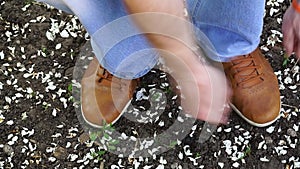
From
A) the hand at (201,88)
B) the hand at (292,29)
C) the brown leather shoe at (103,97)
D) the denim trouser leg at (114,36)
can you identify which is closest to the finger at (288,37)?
the hand at (292,29)

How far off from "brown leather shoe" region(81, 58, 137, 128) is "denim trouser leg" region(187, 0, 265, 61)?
305mm

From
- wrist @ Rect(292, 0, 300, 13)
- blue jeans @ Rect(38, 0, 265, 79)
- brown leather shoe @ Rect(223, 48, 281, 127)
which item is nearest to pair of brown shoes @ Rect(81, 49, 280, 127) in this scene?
brown leather shoe @ Rect(223, 48, 281, 127)

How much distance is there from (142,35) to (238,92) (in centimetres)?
40

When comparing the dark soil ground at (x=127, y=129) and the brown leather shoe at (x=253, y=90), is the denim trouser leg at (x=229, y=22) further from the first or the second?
the dark soil ground at (x=127, y=129)

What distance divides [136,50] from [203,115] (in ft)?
0.91

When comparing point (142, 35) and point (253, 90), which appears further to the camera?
point (253, 90)

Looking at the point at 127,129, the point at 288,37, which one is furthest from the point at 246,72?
the point at 127,129

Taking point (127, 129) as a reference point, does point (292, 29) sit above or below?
above

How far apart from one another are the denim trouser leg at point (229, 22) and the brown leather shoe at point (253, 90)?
6.0 inches

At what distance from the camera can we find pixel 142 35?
1.24 meters

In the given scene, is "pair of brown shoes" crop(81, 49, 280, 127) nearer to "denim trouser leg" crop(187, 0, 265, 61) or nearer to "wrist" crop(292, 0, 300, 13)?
"denim trouser leg" crop(187, 0, 265, 61)

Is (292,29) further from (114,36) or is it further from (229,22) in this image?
(114,36)

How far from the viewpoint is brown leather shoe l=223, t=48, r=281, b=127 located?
1508 mm

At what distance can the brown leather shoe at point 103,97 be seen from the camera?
1.54 meters
